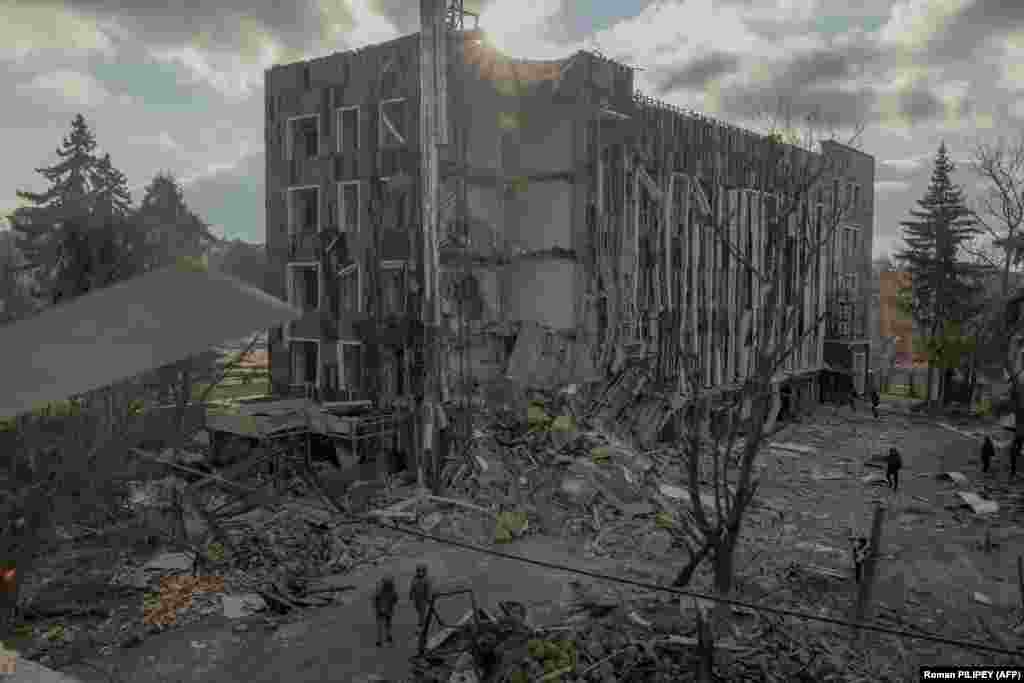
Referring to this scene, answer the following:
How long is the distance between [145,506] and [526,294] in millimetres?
14783

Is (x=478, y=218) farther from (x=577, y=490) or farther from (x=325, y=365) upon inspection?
(x=577, y=490)

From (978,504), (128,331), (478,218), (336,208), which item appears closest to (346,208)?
(336,208)

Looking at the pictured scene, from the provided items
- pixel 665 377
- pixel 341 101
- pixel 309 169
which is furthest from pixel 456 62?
pixel 665 377

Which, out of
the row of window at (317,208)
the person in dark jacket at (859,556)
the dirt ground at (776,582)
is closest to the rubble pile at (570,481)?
the dirt ground at (776,582)

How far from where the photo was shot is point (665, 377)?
96.2ft

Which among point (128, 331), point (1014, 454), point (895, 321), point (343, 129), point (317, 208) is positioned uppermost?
point (343, 129)

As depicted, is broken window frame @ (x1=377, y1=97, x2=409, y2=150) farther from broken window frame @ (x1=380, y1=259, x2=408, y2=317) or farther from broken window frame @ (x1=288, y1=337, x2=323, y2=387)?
broken window frame @ (x1=288, y1=337, x2=323, y2=387)

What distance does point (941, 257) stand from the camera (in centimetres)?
4522

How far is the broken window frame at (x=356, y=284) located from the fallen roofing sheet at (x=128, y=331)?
24.0 meters

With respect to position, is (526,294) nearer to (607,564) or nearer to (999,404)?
(607,564)

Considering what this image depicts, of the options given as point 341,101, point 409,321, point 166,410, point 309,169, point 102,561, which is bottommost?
point 102,561

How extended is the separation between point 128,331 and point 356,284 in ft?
81.2

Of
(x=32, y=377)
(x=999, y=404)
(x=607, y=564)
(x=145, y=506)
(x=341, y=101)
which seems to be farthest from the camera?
(x=999, y=404)

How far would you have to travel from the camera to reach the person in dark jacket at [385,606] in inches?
479
